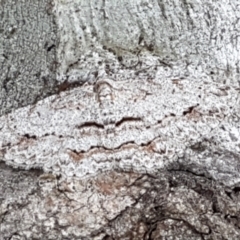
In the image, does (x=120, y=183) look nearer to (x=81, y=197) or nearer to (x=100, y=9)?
Result: (x=81, y=197)

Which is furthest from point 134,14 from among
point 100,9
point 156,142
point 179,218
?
point 179,218

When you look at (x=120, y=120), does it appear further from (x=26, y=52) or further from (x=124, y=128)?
(x=26, y=52)

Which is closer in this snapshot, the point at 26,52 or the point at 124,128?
the point at 124,128

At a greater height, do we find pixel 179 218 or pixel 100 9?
pixel 100 9

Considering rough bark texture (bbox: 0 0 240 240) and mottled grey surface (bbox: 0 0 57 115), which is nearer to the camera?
rough bark texture (bbox: 0 0 240 240)

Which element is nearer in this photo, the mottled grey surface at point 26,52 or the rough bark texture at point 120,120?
the rough bark texture at point 120,120

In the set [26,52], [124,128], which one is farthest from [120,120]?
[26,52]
